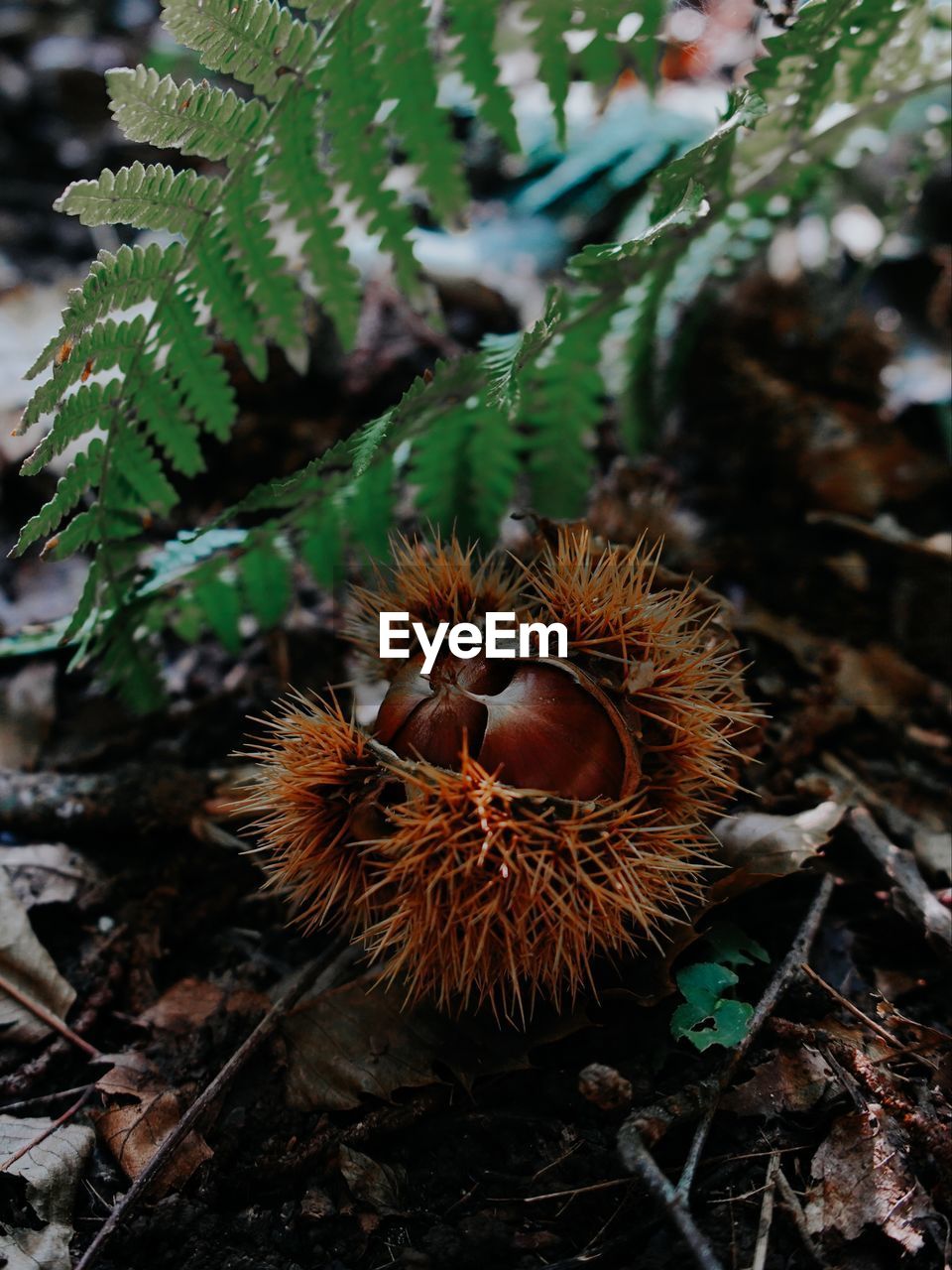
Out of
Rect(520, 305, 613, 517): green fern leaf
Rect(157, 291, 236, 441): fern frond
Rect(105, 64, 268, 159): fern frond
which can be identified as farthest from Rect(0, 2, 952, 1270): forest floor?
Rect(105, 64, 268, 159): fern frond

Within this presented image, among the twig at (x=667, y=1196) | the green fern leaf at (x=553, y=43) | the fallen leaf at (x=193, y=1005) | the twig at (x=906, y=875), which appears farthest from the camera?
the green fern leaf at (x=553, y=43)

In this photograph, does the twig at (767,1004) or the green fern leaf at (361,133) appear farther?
the green fern leaf at (361,133)

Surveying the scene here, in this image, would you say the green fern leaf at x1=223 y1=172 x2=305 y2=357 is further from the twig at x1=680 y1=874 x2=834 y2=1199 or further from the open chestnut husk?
the twig at x1=680 y1=874 x2=834 y2=1199

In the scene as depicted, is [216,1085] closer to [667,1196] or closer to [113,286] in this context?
[667,1196]

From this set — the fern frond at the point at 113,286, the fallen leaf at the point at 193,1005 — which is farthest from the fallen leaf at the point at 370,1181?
the fern frond at the point at 113,286

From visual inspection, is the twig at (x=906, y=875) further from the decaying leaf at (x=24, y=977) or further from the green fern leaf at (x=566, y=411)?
the decaying leaf at (x=24, y=977)

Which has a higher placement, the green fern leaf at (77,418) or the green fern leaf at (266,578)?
the green fern leaf at (77,418)

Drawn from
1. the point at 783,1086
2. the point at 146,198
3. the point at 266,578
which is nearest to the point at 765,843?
the point at 783,1086

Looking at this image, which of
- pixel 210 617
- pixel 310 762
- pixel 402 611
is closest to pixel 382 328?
pixel 210 617
